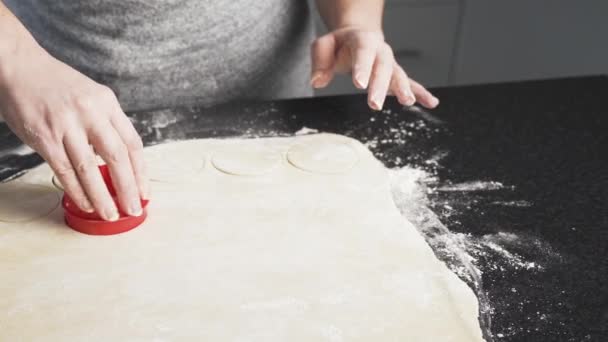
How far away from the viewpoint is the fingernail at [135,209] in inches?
30.9

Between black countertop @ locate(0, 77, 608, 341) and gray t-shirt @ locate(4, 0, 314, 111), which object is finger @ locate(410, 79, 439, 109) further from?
gray t-shirt @ locate(4, 0, 314, 111)

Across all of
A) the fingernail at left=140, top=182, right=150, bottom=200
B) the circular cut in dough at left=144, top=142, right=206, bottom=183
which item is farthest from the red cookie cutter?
the circular cut in dough at left=144, top=142, right=206, bottom=183

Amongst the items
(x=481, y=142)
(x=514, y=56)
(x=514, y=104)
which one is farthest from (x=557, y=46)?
(x=481, y=142)

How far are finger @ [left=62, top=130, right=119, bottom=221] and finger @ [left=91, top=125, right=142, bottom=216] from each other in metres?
0.01

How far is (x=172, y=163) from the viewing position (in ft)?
3.18

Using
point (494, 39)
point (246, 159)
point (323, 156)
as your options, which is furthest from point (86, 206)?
point (494, 39)

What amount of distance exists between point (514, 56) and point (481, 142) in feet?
4.16

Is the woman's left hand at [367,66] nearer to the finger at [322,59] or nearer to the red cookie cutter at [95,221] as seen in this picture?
the finger at [322,59]

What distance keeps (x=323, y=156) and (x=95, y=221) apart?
1.29 feet

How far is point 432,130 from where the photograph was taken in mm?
1112

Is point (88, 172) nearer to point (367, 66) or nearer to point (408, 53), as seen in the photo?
point (367, 66)

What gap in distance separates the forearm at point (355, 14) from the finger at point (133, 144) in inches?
20.8

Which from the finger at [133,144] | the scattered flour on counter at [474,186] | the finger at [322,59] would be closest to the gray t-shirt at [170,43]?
the finger at [322,59]

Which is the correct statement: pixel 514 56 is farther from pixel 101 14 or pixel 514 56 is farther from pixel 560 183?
pixel 101 14
